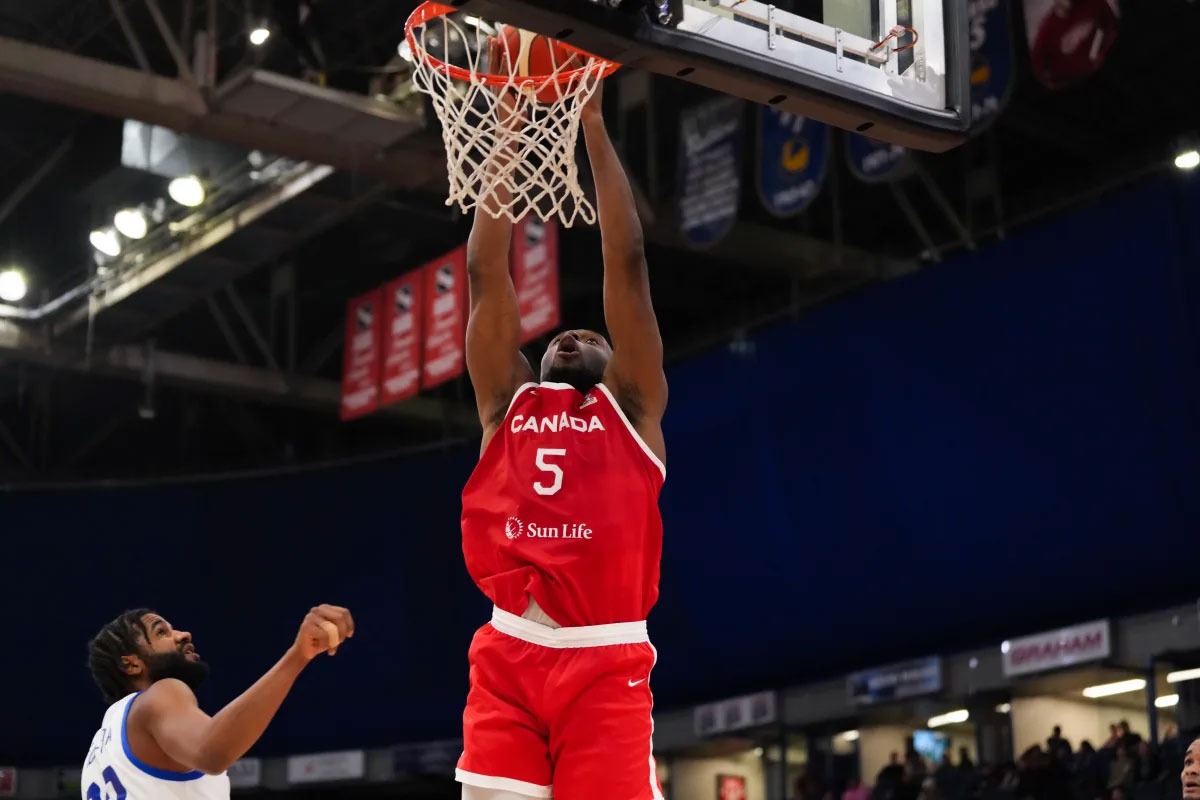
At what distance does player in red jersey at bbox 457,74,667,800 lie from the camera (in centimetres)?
439

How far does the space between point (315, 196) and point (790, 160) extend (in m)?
5.56

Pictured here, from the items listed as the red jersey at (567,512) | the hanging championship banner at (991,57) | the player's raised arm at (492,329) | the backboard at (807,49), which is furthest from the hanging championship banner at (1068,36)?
the red jersey at (567,512)

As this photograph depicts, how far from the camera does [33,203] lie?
68.4 feet

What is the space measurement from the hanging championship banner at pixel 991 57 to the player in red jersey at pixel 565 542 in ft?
29.2

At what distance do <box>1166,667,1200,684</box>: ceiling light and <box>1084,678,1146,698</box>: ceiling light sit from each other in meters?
0.85

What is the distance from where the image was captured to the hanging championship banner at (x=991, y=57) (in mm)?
13117

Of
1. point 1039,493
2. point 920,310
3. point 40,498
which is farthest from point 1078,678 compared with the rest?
point 40,498

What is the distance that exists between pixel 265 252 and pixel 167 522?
4.83 m

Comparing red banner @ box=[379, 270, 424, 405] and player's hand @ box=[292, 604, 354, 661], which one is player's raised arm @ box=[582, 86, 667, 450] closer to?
player's hand @ box=[292, 604, 354, 661]

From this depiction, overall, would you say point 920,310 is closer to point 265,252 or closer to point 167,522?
point 265,252

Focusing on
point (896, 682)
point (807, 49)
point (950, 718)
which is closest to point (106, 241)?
point (896, 682)

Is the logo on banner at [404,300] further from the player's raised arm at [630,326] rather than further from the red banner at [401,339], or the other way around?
the player's raised arm at [630,326]

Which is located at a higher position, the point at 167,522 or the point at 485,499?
the point at 167,522

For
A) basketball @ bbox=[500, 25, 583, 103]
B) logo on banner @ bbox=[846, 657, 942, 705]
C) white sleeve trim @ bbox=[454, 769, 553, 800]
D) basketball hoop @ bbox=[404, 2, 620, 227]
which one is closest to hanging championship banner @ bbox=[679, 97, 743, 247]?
logo on banner @ bbox=[846, 657, 942, 705]
